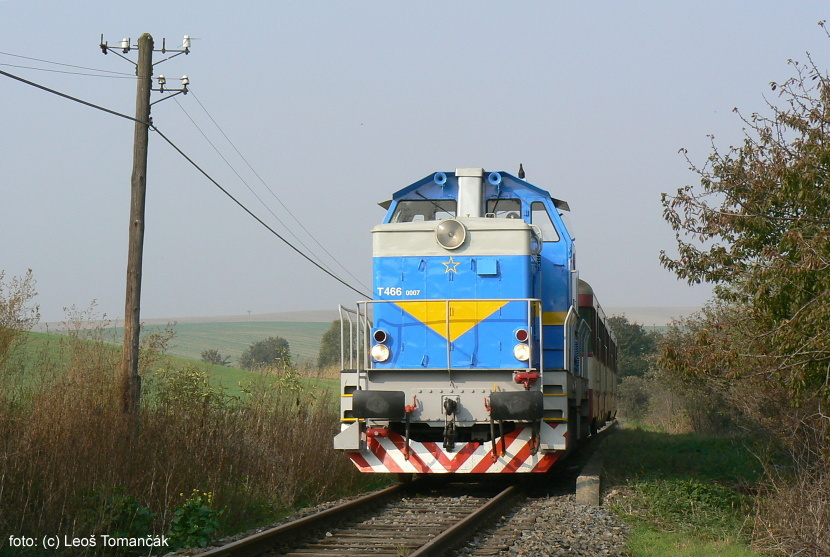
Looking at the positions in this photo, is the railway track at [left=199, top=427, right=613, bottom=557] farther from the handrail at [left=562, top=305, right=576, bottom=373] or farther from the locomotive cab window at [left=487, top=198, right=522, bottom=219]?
the locomotive cab window at [left=487, top=198, right=522, bottom=219]

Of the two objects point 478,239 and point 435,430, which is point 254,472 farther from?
point 478,239

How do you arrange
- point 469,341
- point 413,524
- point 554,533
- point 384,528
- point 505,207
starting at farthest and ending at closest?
point 505,207 < point 469,341 < point 413,524 < point 384,528 < point 554,533

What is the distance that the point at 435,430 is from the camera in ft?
32.7

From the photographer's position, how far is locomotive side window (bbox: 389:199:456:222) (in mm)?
10797

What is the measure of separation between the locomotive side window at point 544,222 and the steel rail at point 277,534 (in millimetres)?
3893

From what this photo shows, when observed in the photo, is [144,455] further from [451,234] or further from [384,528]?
[451,234]

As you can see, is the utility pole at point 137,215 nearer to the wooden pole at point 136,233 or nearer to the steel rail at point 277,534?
the wooden pole at point 136,233

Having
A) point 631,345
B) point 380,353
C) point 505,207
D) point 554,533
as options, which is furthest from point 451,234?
point 631,345

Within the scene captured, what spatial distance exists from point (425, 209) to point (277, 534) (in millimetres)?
A: 5002

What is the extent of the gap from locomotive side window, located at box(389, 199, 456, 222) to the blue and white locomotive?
132mm

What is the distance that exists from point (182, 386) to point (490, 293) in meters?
5.13

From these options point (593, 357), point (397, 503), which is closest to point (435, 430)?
point (397, 503)

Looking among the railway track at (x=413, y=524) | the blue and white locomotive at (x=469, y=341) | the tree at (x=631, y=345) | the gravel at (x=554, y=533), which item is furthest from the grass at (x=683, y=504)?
the tree at (x=631, y=345)

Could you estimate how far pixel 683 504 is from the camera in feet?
29.7
